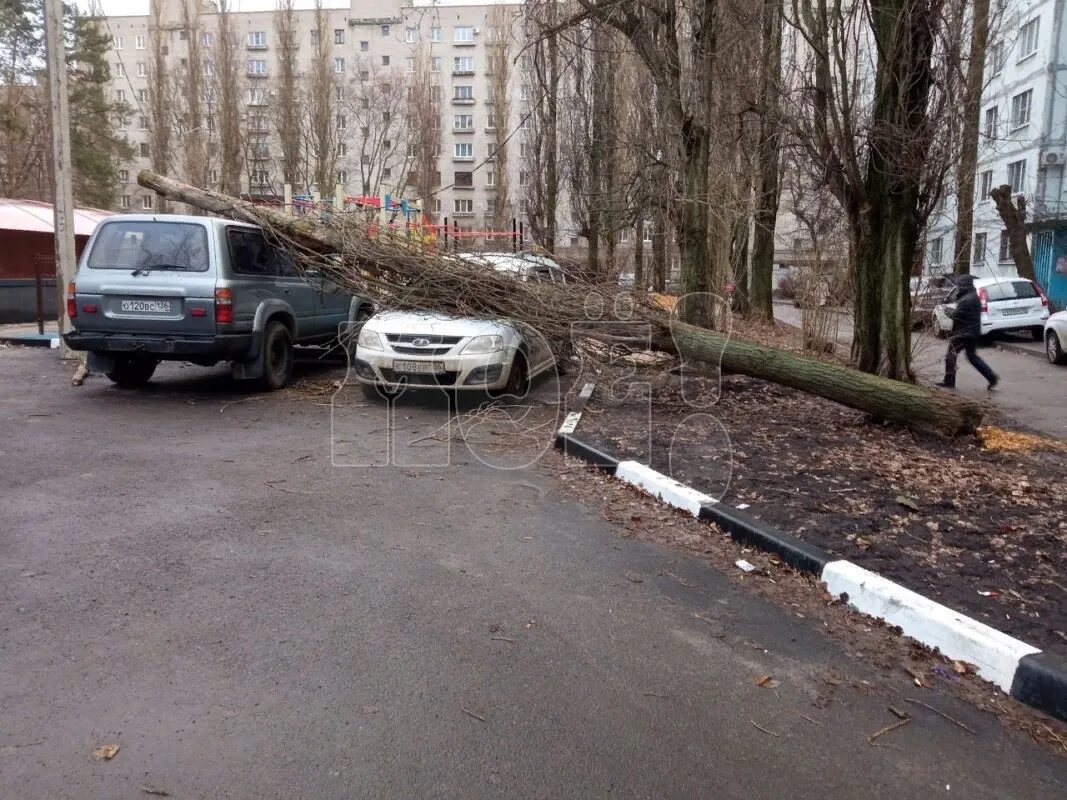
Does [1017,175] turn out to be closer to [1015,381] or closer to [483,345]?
[1015,381]

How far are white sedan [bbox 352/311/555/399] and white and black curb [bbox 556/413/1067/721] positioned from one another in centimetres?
347

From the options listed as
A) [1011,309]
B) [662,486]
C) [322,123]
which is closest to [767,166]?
[1011,309]

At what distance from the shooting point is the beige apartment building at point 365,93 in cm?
4375

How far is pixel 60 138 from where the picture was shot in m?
11.3

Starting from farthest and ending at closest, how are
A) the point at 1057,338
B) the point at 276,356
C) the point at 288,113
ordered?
the point at 288,113 → the point at 1057,338 → the point at 276,356

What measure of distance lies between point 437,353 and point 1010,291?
1640 cm

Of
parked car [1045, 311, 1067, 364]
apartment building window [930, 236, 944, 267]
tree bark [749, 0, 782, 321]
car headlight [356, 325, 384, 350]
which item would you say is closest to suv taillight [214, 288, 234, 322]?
car headlight [356, 325, 384, 350]

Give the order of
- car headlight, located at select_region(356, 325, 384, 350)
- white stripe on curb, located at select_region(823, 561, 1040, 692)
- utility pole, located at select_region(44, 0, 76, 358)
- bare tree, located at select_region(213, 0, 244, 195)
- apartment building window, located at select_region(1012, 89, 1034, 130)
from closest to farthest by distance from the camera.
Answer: white stripe on curb, located at select_region(823, 561, 1040, 692), car headlight, located at select_region(356, 325, 384, 350), utility pole, located at select_region(44, 0, 76, 358), apartment building window, located at select_region(1012, 89, 1034, 130), bare tree, located at select_region(213, 0, 244, 195)

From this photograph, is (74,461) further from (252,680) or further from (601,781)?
(601,781)

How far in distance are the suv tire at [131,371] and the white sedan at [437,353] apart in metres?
2.91

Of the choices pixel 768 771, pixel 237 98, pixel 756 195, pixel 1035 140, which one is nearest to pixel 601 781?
pixel 768 771

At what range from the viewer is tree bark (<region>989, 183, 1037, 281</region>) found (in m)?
20.9

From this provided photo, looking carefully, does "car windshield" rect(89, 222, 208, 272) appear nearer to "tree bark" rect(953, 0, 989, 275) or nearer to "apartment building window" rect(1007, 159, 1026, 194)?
"tree bark" rect(953, 0, 989, 275)

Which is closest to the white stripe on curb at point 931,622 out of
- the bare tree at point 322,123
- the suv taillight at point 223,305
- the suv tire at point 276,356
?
the suv taillight at point 223,305
